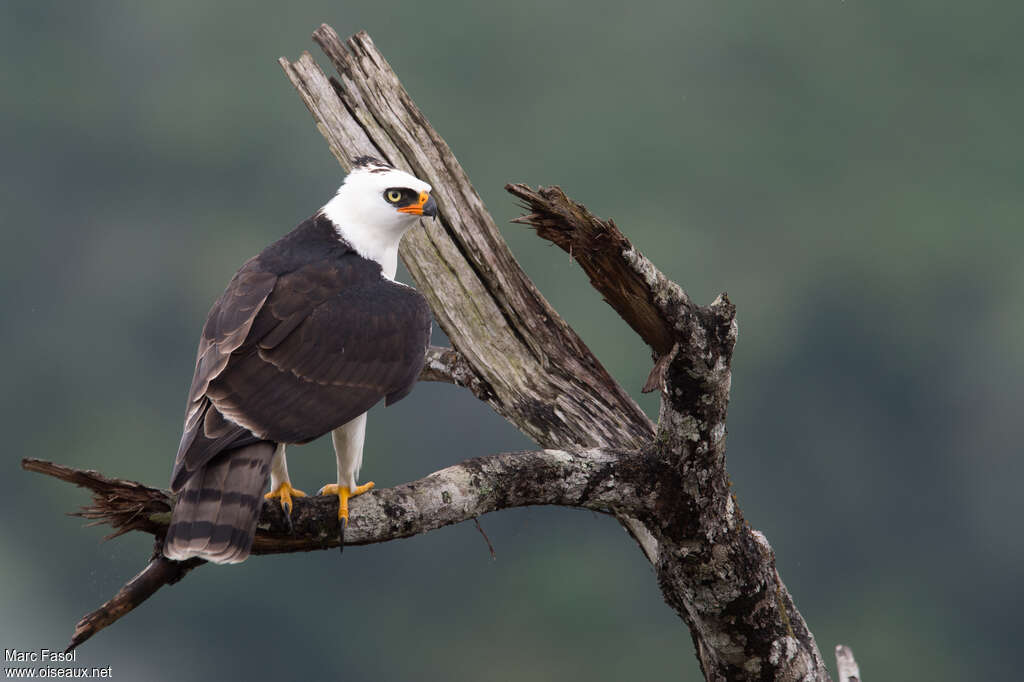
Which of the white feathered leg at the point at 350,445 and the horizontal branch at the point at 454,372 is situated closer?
the white feathered leg at the point at 350,445

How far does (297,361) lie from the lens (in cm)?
349

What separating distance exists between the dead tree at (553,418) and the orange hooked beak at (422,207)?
1.95 ft

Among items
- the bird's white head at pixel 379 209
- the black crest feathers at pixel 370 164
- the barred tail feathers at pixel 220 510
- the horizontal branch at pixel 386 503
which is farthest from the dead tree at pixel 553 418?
the bird's white head at pixel 379 209

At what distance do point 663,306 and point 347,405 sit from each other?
1094mm

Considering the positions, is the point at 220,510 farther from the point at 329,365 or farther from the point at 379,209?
the point at 379,209

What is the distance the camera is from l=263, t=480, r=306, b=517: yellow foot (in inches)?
133

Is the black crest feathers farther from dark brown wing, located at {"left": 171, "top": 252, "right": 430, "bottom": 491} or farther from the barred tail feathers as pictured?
the barred tail feathers

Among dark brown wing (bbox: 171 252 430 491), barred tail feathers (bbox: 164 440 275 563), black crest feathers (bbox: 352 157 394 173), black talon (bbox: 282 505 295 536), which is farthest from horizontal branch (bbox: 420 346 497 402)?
barred tail feathers (bbox: 164 440 275 563)

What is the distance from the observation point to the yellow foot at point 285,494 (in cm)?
339

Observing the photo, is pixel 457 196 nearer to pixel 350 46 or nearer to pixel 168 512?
pixel 350 46

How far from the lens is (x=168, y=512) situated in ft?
10.4

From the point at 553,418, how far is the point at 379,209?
1200mm

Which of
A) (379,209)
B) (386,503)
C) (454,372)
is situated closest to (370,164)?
(379,209)

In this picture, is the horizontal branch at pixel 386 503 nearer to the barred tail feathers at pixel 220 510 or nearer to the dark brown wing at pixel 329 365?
the barred tail feathers at pixel 220 510
